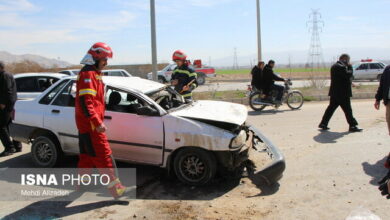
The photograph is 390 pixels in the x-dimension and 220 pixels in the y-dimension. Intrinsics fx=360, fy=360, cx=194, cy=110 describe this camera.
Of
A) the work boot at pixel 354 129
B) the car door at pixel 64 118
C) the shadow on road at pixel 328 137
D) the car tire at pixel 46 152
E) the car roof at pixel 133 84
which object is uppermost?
the car roof at pixel 133 84

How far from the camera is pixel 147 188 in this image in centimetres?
502

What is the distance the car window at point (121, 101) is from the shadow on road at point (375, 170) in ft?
11.5

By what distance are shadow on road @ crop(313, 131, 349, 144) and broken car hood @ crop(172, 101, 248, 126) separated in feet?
8.83

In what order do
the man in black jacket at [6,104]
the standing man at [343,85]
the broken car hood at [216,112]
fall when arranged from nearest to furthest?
the broken car hood at [216,112]
the man in black jacket at [6,104]
the standing man at [343,85]

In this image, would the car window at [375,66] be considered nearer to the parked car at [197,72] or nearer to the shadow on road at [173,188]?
the parked car at [197,72]

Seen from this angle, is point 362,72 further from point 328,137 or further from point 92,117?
point 92,117

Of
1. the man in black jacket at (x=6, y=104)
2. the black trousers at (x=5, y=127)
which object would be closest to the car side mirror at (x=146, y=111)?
the man in black jacket at (x=6, y=104)

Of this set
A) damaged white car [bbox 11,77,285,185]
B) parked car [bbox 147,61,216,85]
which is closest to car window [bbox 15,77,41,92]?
damaged white car [bbox 11,77,285,185]

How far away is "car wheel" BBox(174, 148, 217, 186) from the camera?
485cm

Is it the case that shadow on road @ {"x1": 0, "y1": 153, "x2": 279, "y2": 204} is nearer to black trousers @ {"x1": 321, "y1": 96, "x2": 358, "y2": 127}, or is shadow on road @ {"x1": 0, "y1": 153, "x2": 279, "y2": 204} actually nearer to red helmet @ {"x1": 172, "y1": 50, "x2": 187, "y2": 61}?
red helmet @ {"x1": 172, "y1": 50, "x2": 187, "y2": 61}

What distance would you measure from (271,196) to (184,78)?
3519 millimetres

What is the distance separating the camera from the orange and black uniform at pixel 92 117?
424 cm

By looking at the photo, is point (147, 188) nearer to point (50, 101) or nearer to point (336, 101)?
point (50, 101)

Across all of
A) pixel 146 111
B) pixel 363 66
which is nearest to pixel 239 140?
pixel 146 111
